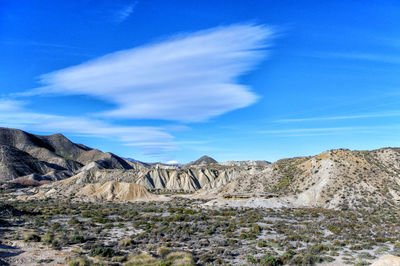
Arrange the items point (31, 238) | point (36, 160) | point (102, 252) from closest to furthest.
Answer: point (102, 252), point (31, 238), point (36, 160)

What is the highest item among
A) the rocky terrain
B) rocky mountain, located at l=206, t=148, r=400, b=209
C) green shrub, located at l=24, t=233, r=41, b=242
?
rocky mountain, located at l=206, t=148, r=400, b=209

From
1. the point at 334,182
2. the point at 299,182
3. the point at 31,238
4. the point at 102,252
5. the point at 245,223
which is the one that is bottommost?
the point at 31,238

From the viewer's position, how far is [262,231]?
92.7 feet

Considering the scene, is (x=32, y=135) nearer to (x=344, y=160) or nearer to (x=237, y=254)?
(x=344, y=160)

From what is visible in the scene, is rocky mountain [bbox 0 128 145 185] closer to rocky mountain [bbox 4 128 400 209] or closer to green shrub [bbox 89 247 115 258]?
rocky mountain [bbox 4 128 400 209]

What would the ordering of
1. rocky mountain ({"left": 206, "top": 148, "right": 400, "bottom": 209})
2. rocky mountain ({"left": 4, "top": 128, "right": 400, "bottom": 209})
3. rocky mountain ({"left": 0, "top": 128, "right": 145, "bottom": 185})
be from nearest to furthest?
rocky mountain ({"left": 206, "top": 148, "right": 400, "bottom": 209}) < rocky mountain ({"left": 4, "top": 128, "right": 400, "bottom": 209}) < rocky mountain ({"left": 0, "top": 128, "right": 145, "bottom": 185})

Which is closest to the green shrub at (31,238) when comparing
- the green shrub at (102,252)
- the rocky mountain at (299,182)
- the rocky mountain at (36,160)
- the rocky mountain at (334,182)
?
the green shrub at (102,252)

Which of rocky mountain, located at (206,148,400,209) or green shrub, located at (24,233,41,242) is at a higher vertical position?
rocky mountain, located at (206,148,400,209)

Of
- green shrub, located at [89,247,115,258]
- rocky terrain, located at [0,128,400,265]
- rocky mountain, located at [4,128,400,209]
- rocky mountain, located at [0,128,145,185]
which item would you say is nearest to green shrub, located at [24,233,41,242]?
Answer: rocky terrain, located at [0,128,400,265]

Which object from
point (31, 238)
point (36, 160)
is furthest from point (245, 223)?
point (36, 160)

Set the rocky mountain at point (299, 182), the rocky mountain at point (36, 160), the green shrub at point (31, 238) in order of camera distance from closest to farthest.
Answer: the green shrub at point (31, 238)
the rocky mountain at point (299, 182)
the rocky mountain at point (36, 160)

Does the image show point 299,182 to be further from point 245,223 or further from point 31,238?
point 31,238

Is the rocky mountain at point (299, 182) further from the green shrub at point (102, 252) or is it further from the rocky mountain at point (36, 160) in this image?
the green shrub at point (102, 252)

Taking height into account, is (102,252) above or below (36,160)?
below
